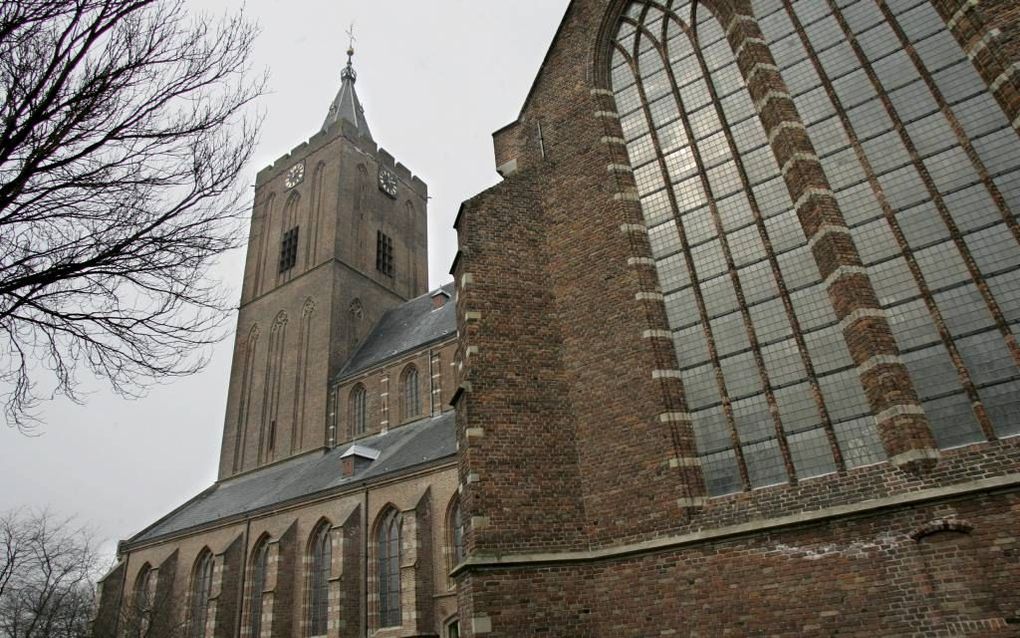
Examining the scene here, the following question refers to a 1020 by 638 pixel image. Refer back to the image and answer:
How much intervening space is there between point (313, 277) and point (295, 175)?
7372 millimetres

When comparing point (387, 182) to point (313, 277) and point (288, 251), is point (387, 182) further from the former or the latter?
point (313, 277)

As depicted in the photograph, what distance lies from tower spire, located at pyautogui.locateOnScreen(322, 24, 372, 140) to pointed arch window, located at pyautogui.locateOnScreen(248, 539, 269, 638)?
22.8 metres

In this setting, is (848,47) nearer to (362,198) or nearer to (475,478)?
(475,478)

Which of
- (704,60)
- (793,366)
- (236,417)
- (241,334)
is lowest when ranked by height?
(793,366)

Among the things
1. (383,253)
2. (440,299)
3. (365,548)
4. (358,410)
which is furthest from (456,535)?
(383,253)

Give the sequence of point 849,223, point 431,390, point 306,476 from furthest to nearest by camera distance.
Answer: point 431,390, point 306,476, point 849,223

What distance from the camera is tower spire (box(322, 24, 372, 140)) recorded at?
40.5 m

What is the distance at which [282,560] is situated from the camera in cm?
2167

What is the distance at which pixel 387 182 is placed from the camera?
37875mm

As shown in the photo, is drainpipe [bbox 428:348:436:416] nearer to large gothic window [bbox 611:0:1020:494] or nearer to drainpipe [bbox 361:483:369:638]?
drainpipe [bbox 361:483:369:638]

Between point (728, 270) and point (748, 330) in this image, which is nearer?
point (748, 330)

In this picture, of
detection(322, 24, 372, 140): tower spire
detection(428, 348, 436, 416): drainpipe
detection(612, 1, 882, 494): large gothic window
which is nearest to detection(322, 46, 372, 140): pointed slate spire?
detection(322, 24, 372, 140): tower spire

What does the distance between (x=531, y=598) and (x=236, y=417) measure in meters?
26.7

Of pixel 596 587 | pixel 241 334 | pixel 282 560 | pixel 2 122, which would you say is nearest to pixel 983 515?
pixel 596 587
